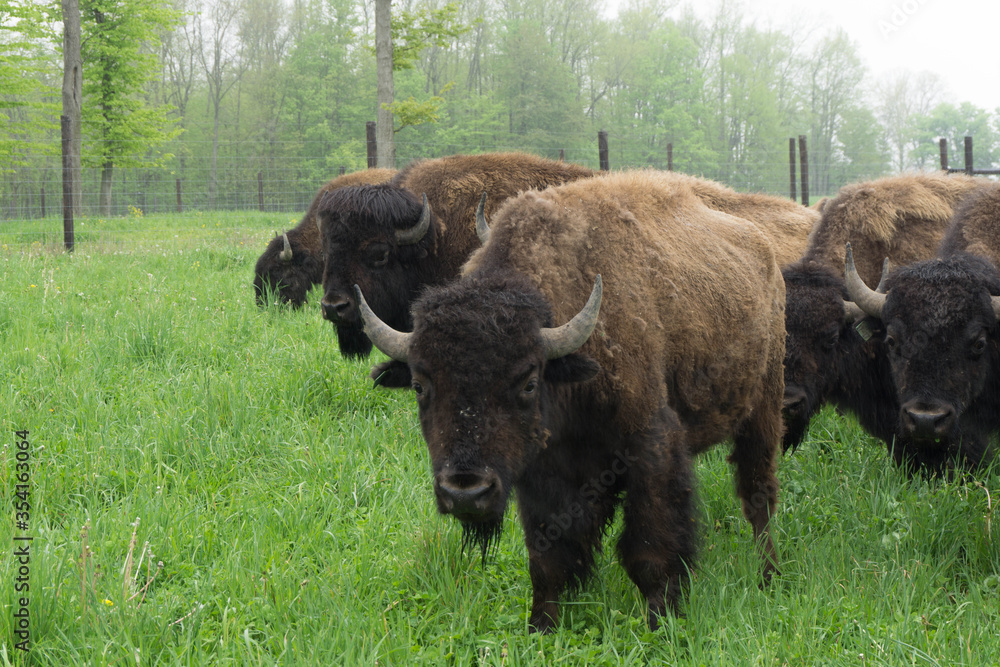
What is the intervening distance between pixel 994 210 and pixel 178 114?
4451 cm

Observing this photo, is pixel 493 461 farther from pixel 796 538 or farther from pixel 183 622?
pixel 796 538

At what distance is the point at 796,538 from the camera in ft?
14.0

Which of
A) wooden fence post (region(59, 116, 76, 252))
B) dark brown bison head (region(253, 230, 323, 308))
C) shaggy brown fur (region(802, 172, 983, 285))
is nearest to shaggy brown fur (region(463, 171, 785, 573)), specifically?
shaggy brown fur (region(802, 172, 983, 285))

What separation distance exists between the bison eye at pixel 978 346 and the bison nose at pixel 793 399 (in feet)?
3.66

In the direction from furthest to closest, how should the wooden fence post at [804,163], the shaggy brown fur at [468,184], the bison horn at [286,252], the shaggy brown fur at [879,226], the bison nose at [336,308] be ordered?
the wooden fence post at [804,163] → the bison horn at [286,252] → the shaggy brown fur at [468,184] → the shaggy brown fur at [879,226] → the bison nose at [336,308]

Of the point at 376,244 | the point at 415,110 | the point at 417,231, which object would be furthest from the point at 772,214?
the point at 415,110

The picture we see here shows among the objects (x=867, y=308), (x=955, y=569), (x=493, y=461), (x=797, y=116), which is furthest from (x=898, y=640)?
(x=797, y=116)

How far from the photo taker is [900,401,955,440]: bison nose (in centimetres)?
414

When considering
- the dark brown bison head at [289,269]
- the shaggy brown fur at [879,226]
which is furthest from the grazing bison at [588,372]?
the dark brown bison head at [289,269]

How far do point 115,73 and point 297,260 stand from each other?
59.3 ft

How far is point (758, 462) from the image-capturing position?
4.46 metres

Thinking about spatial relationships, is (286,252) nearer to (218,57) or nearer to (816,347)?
(816,347)

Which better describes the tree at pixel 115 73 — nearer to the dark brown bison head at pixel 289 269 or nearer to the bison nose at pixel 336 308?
the dark brown bison head at pixel 289 269

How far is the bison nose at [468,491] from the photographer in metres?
2.65
